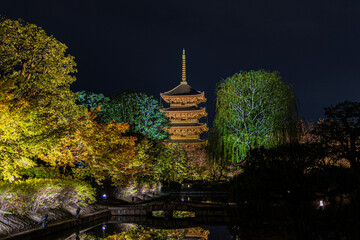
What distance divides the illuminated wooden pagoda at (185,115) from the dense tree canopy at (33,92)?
4395 centimetres

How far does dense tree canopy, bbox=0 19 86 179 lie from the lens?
13.3 m

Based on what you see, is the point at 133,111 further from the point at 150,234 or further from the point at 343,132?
the point at 343,132

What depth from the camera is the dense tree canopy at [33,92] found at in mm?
13320

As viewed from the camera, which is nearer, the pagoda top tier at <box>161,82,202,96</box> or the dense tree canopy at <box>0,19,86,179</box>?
the dense tree canopy at <box>0,19,86,179</box>

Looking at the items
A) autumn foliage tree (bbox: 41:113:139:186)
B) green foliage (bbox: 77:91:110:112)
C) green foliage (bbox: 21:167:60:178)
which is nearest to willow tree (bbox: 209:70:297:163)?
autumn foliage tree (bbox: 41:113:139:186)

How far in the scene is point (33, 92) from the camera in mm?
16016

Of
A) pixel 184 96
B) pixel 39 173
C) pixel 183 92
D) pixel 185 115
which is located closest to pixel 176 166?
pixel 185 115

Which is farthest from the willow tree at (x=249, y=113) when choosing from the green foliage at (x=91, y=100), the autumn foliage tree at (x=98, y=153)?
the green foliage at (x=91, y=100)

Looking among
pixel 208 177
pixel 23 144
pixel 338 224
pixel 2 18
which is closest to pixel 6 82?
pixel 23 144

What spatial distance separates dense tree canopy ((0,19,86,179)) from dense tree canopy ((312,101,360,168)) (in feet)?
34.3

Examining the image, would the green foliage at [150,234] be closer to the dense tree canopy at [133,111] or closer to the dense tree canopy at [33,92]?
the dense tree canopy at [33,92]

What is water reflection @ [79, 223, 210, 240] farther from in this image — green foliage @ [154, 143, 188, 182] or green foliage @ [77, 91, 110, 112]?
green foliage @ [77, 91, 110, 112]

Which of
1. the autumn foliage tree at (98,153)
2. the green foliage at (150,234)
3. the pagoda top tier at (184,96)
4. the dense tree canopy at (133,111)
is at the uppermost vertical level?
the pagoda top tier at (184,96)

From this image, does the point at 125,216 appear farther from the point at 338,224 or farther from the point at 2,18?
the point at 338,224
